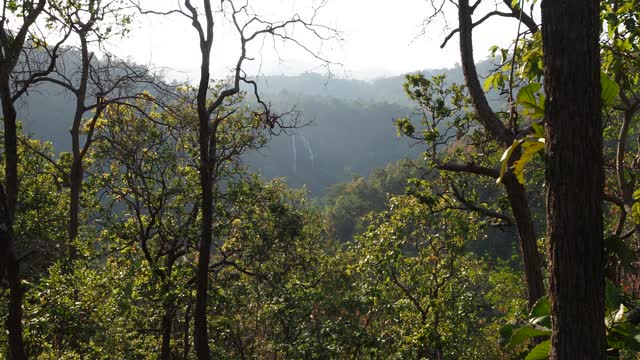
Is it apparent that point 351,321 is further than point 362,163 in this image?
No

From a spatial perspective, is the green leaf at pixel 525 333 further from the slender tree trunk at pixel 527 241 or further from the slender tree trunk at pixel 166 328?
the slender tree trunk at pixel 166 328

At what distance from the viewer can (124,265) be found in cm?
1088

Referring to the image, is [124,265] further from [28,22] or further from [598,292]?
[598,292]

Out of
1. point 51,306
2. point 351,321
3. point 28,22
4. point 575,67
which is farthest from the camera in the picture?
point 351,321

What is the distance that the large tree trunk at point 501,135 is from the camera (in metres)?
4.55

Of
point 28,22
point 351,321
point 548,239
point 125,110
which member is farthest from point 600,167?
point 125,110

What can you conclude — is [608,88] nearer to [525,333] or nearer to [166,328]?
[525,333]

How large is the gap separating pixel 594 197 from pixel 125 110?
36.8ft

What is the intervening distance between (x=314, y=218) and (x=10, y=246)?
13.9 meters

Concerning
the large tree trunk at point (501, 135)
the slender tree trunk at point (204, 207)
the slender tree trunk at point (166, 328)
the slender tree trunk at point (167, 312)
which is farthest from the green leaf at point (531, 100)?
the slender tree trunk at point (166, 328)

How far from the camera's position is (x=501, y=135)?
14.6 feet

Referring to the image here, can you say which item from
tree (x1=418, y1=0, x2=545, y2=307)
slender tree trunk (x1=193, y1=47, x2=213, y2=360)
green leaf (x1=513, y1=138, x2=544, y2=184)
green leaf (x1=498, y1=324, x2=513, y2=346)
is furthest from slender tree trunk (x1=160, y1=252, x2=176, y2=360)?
green leaf (x1=513, y1=138, x2=544, y2=184)

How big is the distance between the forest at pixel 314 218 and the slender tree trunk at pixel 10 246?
0.7 inches

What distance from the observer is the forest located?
1.99 m
